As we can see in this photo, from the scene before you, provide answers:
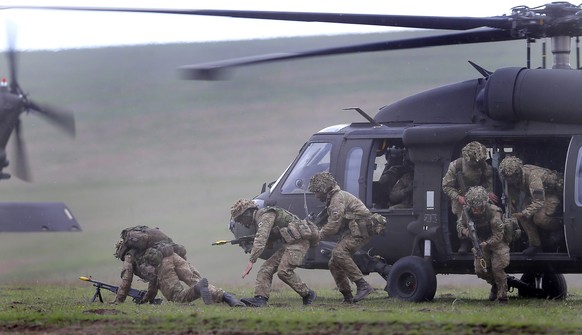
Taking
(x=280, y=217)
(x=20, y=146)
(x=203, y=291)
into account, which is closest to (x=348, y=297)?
(x=280, y=217)

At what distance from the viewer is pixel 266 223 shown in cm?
1642

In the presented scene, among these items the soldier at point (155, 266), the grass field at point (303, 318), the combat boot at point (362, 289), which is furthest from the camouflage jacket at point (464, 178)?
the soldier at point (155, 266)

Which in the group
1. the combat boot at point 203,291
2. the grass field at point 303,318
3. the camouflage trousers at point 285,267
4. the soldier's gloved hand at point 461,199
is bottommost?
the grass field at point 303,318

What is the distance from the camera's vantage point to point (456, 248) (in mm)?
17156

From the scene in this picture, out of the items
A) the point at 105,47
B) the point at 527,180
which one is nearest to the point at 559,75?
the point at 527,180

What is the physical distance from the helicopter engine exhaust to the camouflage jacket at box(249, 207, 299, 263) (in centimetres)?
308

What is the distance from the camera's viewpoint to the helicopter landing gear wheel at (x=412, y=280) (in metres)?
16.7

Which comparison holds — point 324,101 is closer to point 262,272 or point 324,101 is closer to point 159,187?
point 159,187

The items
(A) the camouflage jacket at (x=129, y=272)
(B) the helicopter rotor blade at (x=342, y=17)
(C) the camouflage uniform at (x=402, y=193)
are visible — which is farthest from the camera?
(C) the camouflage uniform at (x=402, y=193)

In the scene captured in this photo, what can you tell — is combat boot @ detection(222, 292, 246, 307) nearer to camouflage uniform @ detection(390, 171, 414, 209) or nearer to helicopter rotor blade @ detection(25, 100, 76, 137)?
camouflage uniform @ detection(390, 171, 414, 209)

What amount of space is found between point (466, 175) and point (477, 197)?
2.39 feet

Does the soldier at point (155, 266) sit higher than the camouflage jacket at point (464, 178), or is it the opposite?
the camouflage jacket at point (464, 178)

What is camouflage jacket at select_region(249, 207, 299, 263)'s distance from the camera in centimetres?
1628

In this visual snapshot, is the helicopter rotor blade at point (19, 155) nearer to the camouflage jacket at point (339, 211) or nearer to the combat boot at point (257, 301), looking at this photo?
the combat boot at point (257, 301)
